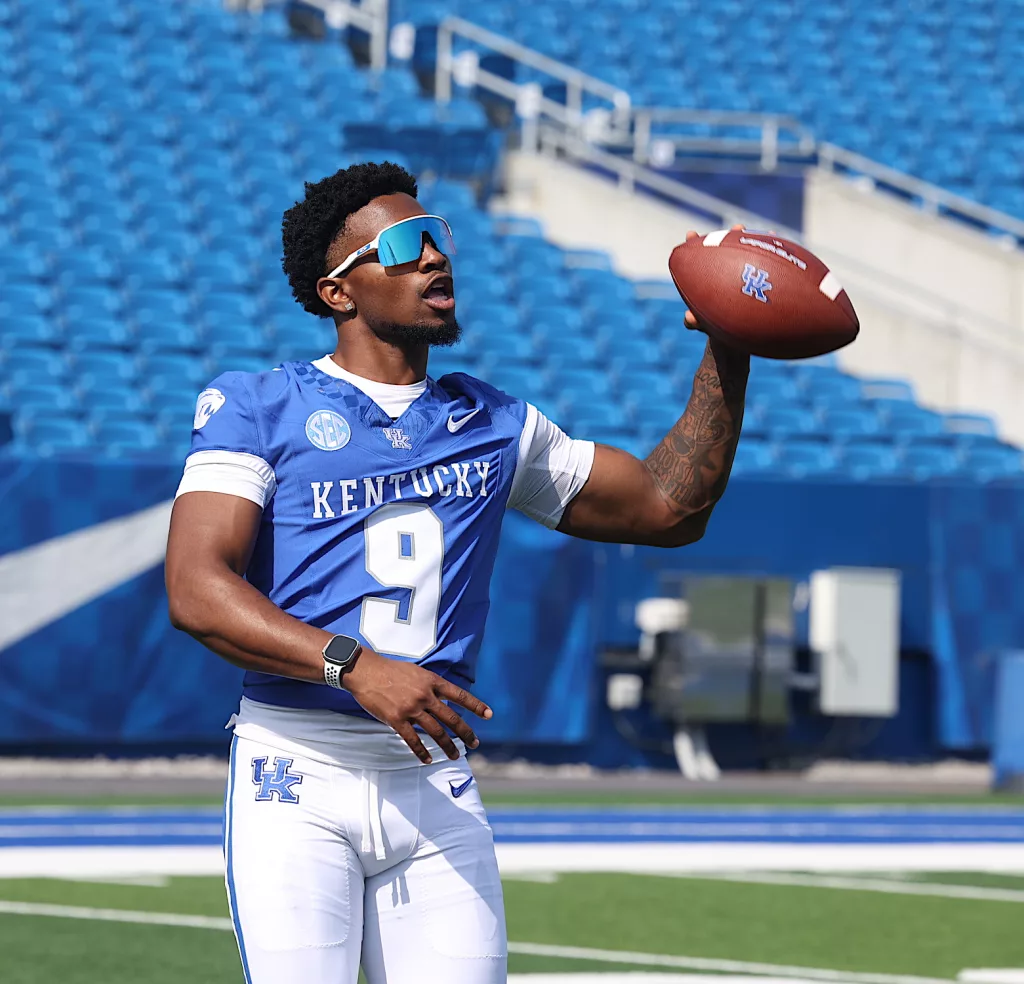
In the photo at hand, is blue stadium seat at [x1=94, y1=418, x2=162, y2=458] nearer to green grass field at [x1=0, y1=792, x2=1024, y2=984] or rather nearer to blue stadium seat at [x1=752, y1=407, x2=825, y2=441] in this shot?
blue stadium seat at [x1=752, y1=407, x2=825, y2=441]

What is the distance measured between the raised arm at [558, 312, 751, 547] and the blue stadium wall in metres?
7.00

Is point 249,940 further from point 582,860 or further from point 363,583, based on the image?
point 582,860

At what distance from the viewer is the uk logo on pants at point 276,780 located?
9.36 feet

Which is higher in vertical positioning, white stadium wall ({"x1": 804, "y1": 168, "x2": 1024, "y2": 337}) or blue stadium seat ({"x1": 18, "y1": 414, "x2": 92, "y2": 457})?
white stadium wall ({"x1": 804, "y1": 168, "x2": 1024, "y2": 337})

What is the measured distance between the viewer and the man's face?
9.97ft

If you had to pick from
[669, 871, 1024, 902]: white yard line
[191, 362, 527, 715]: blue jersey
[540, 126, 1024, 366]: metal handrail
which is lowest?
[669, 871, 1024, 902]: white yard line

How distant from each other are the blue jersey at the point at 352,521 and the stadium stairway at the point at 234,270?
294 inches

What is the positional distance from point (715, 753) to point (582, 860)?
3.68 meters

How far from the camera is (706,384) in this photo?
3.29m

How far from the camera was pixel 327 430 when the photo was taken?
2.96 m

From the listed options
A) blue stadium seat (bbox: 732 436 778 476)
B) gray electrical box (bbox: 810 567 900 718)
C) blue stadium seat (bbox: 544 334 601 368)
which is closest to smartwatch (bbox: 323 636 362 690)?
gray electrical box (bbox: 810 567 900 718)

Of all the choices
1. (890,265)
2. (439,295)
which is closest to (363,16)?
(890,265)

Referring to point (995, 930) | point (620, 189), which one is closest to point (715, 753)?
point (995, 930)

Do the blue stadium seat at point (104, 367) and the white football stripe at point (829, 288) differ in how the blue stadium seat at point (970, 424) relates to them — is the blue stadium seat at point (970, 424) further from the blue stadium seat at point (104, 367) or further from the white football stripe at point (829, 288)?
the white football stripe at point (829, 288)
